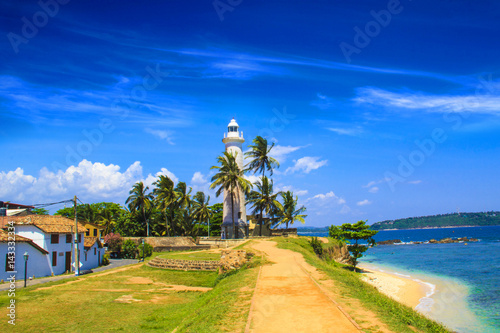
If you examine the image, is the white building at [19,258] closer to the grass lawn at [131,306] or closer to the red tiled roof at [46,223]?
the red tiled roof at [46,223]

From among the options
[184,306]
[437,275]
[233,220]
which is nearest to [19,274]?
[184,306]

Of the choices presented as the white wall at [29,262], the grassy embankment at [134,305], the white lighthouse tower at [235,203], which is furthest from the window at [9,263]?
the white lighthouse tower at [235,203]

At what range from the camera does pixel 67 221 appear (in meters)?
35.6

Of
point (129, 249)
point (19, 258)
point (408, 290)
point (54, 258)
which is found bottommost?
point (408, 290)

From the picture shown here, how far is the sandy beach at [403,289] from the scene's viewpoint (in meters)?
25.2

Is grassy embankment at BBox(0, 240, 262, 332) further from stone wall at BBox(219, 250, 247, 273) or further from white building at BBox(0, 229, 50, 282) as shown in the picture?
white building at BBox(0, 229, 50, 282)

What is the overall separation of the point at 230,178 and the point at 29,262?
21.2 metres

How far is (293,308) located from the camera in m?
11.1

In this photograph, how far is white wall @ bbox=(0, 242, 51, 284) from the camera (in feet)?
83.7

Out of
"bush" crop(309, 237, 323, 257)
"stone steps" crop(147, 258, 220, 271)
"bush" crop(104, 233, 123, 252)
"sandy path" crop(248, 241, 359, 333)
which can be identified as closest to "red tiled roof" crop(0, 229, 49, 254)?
"stone steps" crop(147, 258, 220, 271)

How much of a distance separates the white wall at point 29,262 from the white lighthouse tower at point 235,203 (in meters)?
20.3

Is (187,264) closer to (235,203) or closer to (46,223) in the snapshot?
(46,223)

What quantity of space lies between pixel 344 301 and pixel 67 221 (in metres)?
32.1

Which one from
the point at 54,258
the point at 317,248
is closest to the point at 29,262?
the point at 54,258
